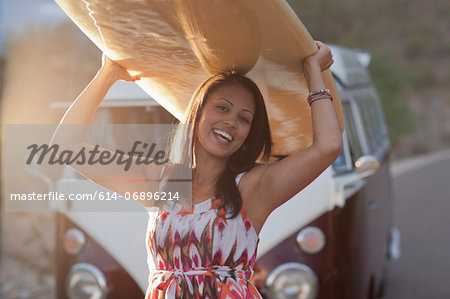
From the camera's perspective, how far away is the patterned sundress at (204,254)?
1.98 meters

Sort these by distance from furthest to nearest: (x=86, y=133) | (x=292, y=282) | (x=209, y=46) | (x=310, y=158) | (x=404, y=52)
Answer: (x=404, y=52) < (x=292, y=282) < (x=86, y=133) < (x=209, y=46) < (x=310, y=158)

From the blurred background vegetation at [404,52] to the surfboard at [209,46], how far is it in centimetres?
2007

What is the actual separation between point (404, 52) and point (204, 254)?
46563 millimetres

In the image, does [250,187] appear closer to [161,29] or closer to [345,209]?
[161,29]

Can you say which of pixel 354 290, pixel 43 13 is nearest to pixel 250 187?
pixel 354 290

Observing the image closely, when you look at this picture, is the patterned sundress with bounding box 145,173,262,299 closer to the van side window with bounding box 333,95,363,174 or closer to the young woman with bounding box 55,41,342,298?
the young woman with bounding box 55,41,342,298

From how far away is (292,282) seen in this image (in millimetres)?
3104

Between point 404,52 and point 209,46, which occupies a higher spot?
point 404,52

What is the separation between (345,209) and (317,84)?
1.50m

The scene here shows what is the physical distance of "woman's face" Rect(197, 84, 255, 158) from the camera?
209 cm

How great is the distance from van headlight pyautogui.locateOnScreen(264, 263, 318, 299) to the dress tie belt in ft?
3.58

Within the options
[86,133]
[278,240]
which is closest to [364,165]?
[278,240]

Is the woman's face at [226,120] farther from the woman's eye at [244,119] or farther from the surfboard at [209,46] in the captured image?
the surfboard at [209,46]

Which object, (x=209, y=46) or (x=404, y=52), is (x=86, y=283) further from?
(x=404, y=52)
